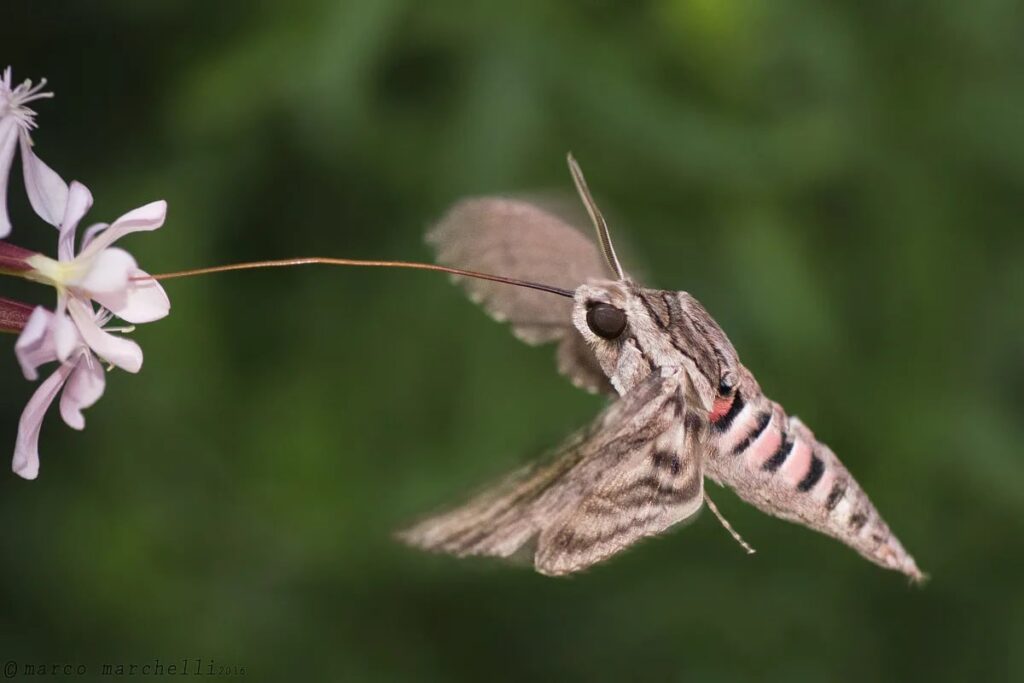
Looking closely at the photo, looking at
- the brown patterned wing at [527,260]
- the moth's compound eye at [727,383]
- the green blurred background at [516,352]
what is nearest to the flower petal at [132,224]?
the brown patterned wing at [527,260]

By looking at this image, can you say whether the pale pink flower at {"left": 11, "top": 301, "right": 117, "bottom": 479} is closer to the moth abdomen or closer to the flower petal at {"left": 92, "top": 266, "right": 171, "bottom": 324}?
the flower petal at {"left": 92, "top": 266, "right": 171, "bottom": 324}

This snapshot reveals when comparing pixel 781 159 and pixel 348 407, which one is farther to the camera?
pixel 348 407

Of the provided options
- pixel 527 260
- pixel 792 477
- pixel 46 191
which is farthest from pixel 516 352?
pixel 46 191

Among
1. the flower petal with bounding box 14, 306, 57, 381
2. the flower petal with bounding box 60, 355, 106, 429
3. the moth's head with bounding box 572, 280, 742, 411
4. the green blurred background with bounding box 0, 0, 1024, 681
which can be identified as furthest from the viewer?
the green blurred background with bounding box 0, 0, 1024, 681

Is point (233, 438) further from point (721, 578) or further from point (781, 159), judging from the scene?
point (781, 159)

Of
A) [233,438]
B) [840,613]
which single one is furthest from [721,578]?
[233,438]

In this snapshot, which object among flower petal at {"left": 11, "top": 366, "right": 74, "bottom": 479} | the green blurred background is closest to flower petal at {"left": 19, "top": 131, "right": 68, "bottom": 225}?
flower petal at {"left": 11, "top": 366, "right": 74, "bottom": 479}

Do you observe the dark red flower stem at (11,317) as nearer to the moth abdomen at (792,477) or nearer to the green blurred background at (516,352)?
the moth abdomen at (792,477)
